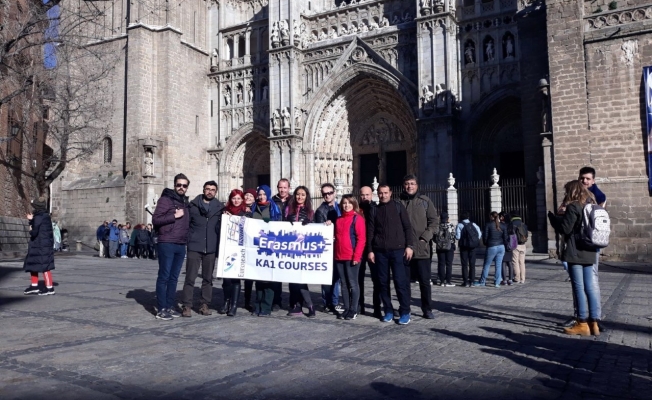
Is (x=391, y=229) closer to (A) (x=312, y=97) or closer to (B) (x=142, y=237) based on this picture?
(B) (x=142, y=237)

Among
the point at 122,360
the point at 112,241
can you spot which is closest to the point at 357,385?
the point at 122,360

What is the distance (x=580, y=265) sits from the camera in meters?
5.80

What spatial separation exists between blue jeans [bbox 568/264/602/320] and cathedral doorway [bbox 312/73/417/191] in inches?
774

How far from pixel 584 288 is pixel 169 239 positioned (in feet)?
16.3

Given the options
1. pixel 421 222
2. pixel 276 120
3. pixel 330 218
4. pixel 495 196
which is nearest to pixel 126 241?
pixel 276 120

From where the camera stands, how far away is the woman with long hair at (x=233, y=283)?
7156 millimetres

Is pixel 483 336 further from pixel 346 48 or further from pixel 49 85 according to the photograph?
pixel 49 85

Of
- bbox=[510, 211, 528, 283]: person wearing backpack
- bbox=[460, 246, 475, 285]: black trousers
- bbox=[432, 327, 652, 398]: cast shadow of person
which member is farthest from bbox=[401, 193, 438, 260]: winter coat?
bbox=[510, 211, 528, 283]: person wearing backpack

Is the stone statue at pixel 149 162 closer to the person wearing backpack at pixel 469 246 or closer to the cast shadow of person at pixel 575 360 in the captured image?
the person wearing backpack at pixel 469 246

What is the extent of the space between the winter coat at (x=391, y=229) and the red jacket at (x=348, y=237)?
0.16 m

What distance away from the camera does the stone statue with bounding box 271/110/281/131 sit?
1034 inches

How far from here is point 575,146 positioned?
623 inches

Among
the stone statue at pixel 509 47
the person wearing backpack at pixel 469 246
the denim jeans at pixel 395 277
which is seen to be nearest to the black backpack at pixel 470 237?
the person wearing backpack at pixel 469 246

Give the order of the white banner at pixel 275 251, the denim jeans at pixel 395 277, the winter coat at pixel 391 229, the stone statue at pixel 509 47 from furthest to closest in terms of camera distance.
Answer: the stone statue at pixel 509 47 → the white banner at pixel 275 251 → the winter coat at pixel 391 229 → the denim jeans at pixel 395 277
